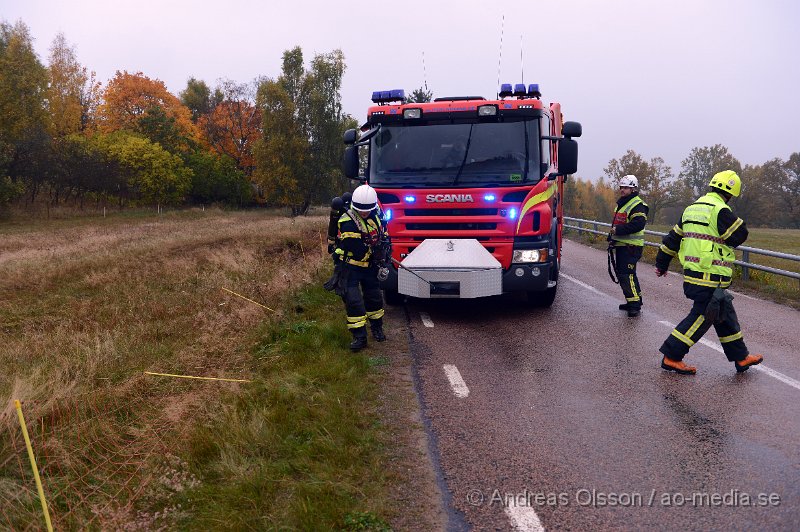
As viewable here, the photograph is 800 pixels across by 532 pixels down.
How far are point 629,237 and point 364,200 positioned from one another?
→ 446cm

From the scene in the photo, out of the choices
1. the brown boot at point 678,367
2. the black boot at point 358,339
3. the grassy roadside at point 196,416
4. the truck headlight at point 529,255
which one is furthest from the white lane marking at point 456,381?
the truck headlight at point 529,255

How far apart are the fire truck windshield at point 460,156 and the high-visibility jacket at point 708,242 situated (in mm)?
2734

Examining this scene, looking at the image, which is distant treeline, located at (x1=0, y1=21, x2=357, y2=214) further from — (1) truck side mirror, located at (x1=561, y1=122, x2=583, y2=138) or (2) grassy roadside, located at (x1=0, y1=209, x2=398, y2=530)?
(1) truck side mirror, located at (x1=561, y1=122, x2=583, y2=138)

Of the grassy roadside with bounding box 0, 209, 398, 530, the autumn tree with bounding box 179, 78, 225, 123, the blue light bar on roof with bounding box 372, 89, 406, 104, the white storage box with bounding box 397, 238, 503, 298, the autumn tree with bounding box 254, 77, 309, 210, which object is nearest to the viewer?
the grassy roadside with bounding box 0, 209, 398, 530

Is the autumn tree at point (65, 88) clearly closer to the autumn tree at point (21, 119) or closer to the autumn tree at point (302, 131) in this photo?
the autumn tree at point (21, 119)

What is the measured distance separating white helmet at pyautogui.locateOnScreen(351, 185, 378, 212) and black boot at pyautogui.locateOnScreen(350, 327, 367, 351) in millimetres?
1433

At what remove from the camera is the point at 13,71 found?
42.6 m

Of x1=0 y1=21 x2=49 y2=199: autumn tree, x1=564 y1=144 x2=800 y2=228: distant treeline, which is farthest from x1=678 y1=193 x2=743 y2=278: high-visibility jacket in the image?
x1=564 y1=144 x2=800 y2=228: distant treeline

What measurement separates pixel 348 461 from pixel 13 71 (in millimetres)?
50262

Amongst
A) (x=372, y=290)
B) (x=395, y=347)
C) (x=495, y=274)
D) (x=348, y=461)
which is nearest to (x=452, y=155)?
(x=495, y=274)

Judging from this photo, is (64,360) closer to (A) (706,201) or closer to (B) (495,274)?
(B) (495,274)

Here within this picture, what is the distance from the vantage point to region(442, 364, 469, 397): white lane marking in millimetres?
5423

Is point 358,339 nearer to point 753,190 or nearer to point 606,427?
point 606,427

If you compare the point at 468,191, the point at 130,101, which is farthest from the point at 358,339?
the point at 130,101
